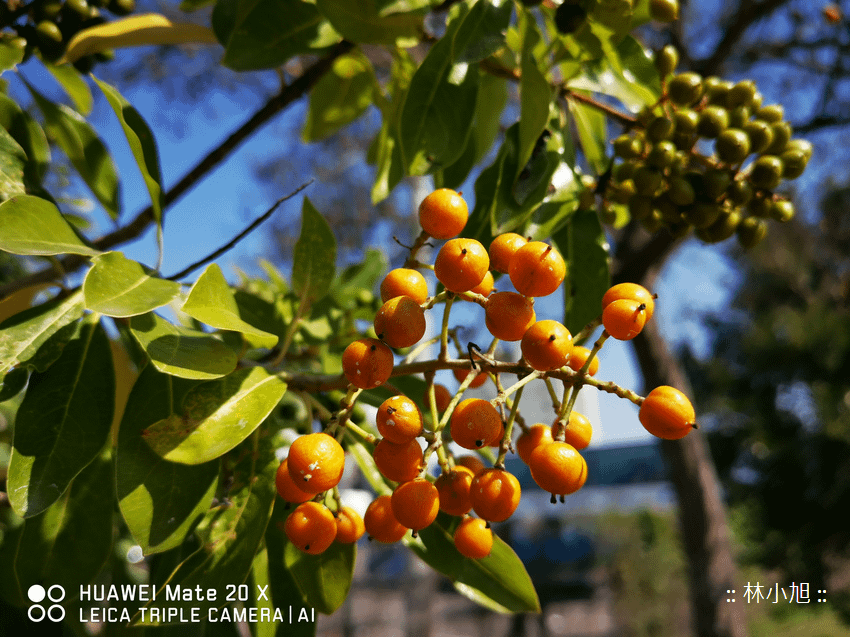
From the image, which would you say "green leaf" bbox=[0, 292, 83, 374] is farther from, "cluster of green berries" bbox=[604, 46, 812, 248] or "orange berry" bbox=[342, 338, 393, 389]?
"cluster of green berries" bbox=[604, 46, 812, 248]

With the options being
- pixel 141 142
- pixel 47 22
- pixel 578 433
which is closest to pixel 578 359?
pixel 578 433

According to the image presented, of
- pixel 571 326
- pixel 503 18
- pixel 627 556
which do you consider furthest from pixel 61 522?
pixel 627 556

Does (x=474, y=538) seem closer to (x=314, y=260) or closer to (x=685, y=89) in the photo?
(x=314, y=260)

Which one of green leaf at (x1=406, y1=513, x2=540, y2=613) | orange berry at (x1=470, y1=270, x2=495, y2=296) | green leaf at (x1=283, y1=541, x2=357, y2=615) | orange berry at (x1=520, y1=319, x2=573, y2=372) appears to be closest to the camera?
orange berry at (x1=520, y1=319, x2=573, y2=372)

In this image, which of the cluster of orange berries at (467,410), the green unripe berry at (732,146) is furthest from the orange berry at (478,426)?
the green unripe berry at (732,146)

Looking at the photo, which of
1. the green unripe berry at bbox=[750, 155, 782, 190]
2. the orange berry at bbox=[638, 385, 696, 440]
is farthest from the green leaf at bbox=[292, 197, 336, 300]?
the green unripe berry at bbox=[750, 155, 782, 190]

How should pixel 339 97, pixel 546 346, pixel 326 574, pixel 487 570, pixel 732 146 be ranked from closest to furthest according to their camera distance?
pixel 546 346 < pixel 326 574 < pixel 487 570 < pixel 732 146 < pixel 339 97
